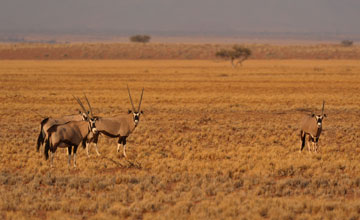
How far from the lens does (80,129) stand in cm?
1111

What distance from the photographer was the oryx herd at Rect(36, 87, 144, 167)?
10648 millimetres

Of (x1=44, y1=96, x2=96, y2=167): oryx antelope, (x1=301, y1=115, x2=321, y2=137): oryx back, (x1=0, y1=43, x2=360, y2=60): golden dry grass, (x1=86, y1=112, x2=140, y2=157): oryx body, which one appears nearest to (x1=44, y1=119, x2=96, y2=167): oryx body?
(x1=44, y1=96, x2=96, y2=167): oryx antelope

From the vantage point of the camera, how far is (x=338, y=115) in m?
21.3

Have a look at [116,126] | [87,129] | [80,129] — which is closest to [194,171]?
[116,126]

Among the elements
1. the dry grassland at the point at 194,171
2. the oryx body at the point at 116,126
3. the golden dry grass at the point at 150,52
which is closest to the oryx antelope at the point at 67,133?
the dry grassland at the point at 194,171

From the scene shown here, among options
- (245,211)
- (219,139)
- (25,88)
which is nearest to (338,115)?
(219,139)

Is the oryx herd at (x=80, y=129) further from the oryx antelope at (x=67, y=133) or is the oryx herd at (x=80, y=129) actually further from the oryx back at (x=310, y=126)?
the oryx back at (x=310, y=126)

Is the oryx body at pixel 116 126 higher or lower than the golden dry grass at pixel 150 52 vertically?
higher

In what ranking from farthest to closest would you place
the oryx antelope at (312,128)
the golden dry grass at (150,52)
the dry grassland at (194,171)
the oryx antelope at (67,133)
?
the golden dry grass at (150,52), the oryx antelope at (312,128), the oryx antelope at (67,133), the dry grassland at (194,171)

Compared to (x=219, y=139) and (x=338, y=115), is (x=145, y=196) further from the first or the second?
(x=338, y=115)

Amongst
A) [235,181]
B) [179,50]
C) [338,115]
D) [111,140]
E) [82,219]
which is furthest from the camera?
[179,50]

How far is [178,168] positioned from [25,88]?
2585 cm

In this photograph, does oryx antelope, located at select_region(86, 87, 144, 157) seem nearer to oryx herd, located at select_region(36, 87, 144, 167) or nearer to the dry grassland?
oryx herd, located at select_region(36, 87, 144, 167)

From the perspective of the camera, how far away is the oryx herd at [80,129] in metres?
10.6
